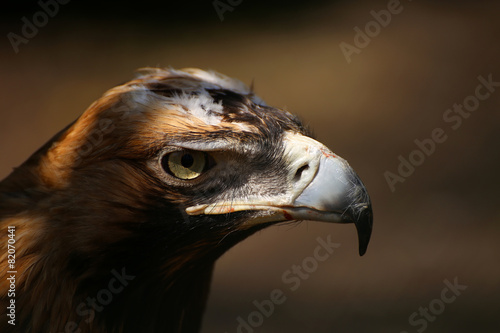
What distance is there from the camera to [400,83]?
840 centimetres

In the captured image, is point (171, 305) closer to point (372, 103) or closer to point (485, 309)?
point (485, 309)

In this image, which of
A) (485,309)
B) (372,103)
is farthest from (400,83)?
(485,309)

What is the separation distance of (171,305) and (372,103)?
5.90 m

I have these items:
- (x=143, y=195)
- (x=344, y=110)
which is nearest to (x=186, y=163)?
(x=143, y=195)
